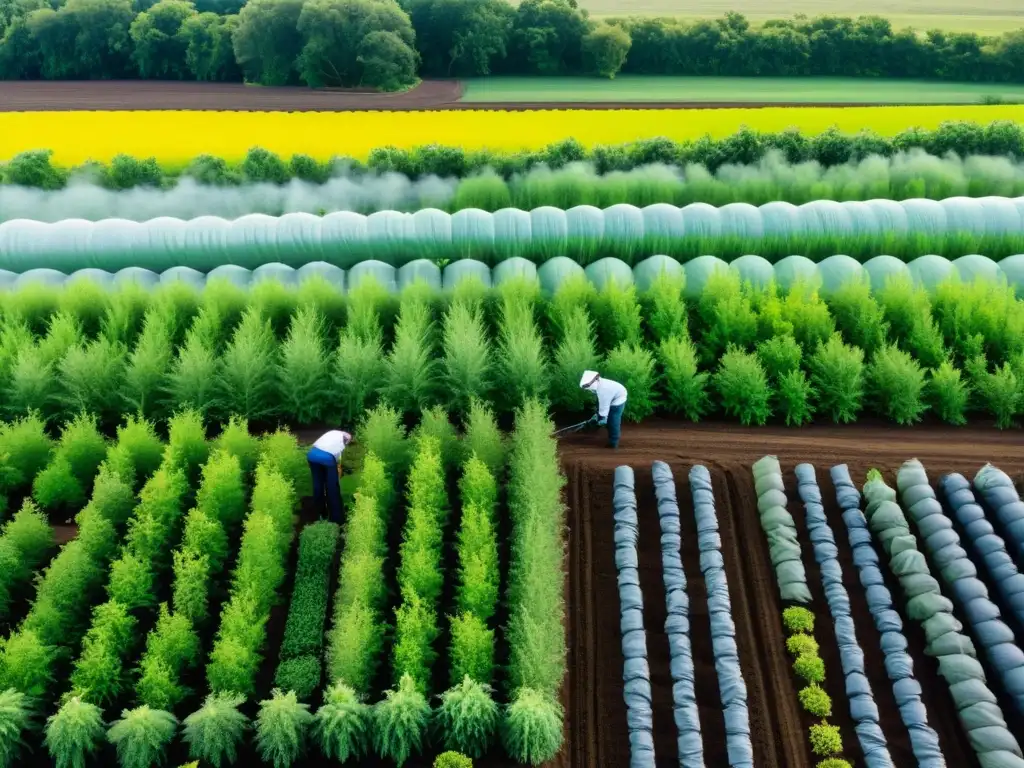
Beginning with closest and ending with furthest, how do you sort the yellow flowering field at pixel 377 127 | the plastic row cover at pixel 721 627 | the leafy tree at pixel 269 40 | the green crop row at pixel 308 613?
1. the plastic row cover at pixel 721 627
2. the green crop row at pixel 308 613
3. the yellow flowering field at pixel 377 127
4. the leafy tree at pixel 269 40

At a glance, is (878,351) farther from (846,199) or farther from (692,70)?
(692,70)

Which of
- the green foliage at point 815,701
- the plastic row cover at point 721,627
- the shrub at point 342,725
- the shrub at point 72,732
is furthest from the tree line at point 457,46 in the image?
the green foliage at point 815,701

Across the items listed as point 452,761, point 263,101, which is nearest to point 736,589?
point 452,761

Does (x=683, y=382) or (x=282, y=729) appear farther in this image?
(x=683, y=382)

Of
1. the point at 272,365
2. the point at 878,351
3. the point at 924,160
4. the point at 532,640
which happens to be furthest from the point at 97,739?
the point at 924,160

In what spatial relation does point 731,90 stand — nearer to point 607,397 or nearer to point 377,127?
point 377,127

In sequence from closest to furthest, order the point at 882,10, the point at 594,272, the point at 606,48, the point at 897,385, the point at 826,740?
the point at 826,740 → the point at 897,385 → the point at 594,272 → the point at 606,48 → the point at 882,10

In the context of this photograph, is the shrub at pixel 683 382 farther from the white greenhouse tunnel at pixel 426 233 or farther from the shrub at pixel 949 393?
the white greenhouse tunnel at pixel 426 233
